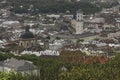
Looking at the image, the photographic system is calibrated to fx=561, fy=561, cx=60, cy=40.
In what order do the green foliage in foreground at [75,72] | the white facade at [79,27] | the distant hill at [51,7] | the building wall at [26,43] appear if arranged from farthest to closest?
the distant hill at [51,7] → the white facade at [79,27] → the building wall at [26,43] → the green foliage in foreground at [75,72]

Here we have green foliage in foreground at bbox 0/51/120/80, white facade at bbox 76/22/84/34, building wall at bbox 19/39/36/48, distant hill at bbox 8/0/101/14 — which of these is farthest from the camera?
distant hill at bbox 8/0/101/14

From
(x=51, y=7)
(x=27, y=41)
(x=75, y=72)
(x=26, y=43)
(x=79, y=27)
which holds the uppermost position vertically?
(x=75, y=72)

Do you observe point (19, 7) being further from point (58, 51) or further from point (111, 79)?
point (111, 79)

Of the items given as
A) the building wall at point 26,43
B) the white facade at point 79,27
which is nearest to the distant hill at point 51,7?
the white facade at point 79,27

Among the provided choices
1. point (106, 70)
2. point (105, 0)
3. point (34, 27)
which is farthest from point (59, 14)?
point (106, 70)

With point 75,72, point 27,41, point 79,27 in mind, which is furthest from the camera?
point 79,27

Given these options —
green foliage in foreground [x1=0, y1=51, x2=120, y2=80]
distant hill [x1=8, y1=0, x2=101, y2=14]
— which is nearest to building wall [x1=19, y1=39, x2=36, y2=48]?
green foliage in foreground [x1=0, y1=51, x2=120, y2=80]

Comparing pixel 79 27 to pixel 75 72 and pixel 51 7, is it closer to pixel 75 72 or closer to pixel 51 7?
pixel 51 7

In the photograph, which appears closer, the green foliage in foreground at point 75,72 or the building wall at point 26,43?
the green foliage in foreground at point 75,72

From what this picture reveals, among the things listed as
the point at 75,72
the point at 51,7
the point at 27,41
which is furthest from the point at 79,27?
the point at 75,72

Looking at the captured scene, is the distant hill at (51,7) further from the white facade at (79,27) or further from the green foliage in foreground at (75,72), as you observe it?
the green foliage in foreground at (75,72)

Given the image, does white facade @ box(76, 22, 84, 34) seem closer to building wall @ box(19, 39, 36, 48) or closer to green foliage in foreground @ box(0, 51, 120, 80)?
building wall @ box(19, 39, 36, 48)

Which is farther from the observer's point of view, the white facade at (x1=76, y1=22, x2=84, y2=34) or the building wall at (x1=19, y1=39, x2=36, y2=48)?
the white facade at (x1=76, y1=22, x2=84, y2=34)
